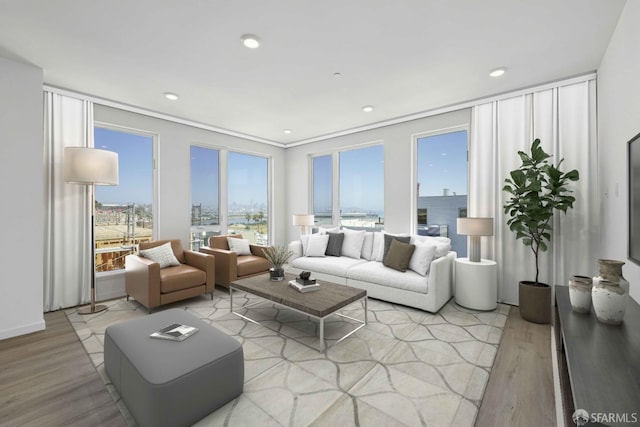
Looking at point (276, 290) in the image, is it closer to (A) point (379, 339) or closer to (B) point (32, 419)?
(A) point (379, 339)

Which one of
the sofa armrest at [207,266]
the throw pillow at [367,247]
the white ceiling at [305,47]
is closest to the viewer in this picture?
the white ceiling at [305,47]

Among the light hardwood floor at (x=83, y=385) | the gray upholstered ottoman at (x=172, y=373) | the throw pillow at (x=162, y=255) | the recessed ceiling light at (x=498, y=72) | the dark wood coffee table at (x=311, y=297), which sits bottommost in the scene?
the light hardwood floor at (x=83, y=385)

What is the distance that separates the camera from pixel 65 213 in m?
3.48

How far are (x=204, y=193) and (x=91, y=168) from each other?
6.31 ft

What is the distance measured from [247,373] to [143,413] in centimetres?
75

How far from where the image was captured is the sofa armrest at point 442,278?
10.7ft

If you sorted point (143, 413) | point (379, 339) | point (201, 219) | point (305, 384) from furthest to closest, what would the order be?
point (201, 219) < point (379, 339) < point (305, 384) < point (143, 413)

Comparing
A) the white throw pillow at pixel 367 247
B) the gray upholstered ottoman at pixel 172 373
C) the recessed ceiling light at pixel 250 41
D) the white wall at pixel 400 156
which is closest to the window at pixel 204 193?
the white wall at pixel 400 156

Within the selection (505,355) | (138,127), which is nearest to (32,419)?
(505,355)

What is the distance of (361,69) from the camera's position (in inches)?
118

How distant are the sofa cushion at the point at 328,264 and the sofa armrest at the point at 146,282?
81.2 inches

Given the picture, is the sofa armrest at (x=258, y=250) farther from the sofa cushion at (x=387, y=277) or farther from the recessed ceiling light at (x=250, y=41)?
the recessed ceiling light at (x=250, y=41)

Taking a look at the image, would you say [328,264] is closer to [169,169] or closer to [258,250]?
[258,250]

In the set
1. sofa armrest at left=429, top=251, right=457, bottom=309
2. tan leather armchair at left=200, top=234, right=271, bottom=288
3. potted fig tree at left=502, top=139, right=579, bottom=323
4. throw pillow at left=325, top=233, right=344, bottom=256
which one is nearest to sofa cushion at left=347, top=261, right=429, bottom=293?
sofa armrest at left=429, top=251, right=457, bottom=309
